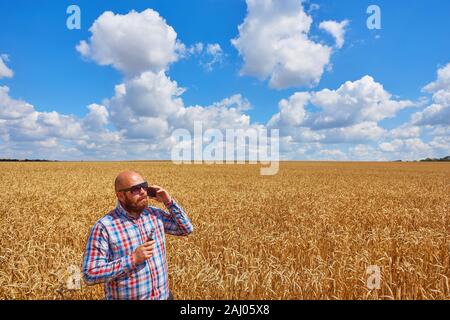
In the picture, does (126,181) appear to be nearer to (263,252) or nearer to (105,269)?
(105,269)

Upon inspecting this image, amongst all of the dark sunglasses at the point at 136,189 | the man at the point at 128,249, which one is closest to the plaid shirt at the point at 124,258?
the man at the point at 128,249

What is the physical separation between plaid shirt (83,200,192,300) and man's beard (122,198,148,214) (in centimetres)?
5

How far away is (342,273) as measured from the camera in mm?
5586

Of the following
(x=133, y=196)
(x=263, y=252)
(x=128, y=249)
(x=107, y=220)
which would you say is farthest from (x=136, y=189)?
(x=263, y=252)

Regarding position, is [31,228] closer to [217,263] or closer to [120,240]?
[217,263]

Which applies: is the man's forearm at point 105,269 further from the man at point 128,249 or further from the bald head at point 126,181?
the bald head at point 126,181

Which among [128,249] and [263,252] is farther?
[263,252]

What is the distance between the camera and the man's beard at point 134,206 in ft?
10.6

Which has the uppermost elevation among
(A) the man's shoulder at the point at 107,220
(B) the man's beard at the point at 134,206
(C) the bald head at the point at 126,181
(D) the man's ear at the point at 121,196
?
(C) the bald head at the point at 126,181

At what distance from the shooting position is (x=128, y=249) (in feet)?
10.6

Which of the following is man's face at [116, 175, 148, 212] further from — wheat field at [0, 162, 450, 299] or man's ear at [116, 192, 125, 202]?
wheat field at [0, 162, 450, 299]

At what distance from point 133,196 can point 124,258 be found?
589 mm

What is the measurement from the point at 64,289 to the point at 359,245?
5.89m
